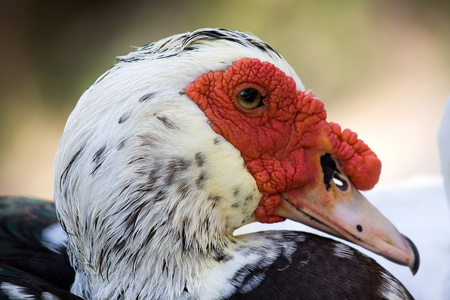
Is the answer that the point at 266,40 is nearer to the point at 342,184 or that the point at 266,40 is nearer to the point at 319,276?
the point at 342,184

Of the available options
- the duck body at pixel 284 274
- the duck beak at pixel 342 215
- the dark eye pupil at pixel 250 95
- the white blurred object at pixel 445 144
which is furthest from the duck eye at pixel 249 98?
the white blurred object at pixel 445 144

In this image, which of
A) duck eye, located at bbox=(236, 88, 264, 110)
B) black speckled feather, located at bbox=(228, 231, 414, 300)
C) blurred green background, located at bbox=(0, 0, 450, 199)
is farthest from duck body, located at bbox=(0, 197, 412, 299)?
blurred green background, located at bbox=(0, 0, 450, 199)

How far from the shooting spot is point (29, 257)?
222cm

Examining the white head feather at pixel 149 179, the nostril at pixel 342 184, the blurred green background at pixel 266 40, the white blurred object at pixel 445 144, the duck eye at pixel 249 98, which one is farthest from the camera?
the blurred green background at pixel 266 40

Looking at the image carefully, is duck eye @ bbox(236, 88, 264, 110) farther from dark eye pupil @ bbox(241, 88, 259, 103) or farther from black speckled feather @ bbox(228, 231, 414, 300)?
black speckled feather @ bbox(228, 231, 414, 300)

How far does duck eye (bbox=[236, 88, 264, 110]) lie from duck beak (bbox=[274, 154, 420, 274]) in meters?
0.28

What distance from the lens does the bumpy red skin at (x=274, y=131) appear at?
185cm

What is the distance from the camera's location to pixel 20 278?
1.96 m

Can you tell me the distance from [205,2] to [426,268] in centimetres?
401

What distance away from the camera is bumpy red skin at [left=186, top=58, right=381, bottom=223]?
6.08 feet

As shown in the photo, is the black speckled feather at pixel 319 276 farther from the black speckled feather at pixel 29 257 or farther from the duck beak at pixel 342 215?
the black speckled feather at pixel 29 257

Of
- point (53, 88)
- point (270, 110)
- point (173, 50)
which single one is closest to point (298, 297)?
point (270, 110)

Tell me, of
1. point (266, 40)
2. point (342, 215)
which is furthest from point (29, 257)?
point (266, 40)

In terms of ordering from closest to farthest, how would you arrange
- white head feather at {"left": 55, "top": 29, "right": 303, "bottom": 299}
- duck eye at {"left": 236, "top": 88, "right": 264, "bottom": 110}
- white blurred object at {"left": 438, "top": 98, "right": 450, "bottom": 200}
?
white head feather at {"left": 55, "top": 29, "right": 303, "bottom": 299} < duck eye at {"left": 236, "top": 88, "right": 264, "bottom": 110} < white blurred object at {"left": 438, "top": 98, "right": 450, "bottom": 200}
